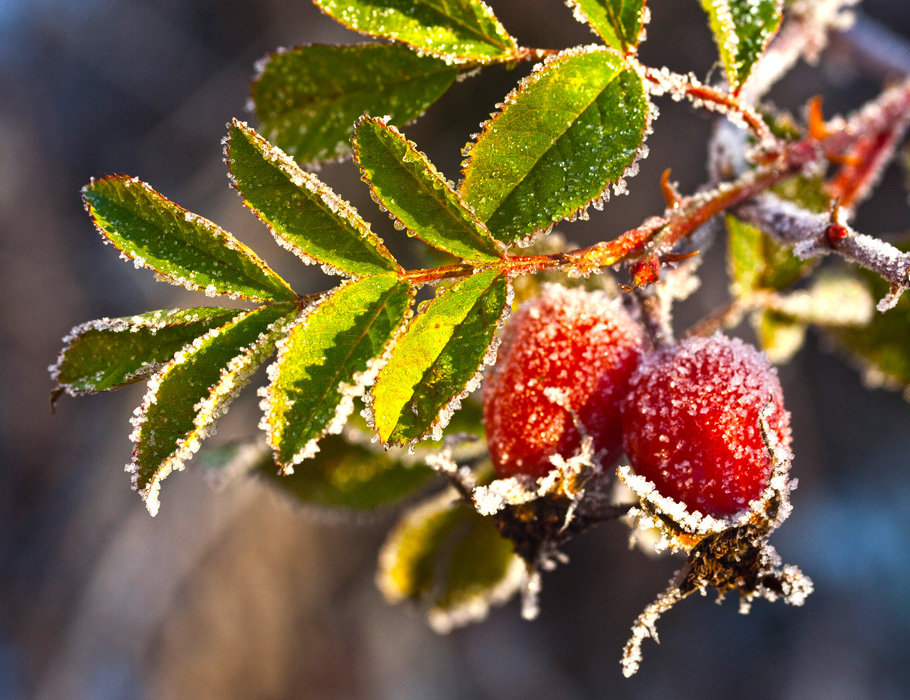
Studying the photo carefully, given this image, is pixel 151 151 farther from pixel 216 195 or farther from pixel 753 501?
pixel 753 501

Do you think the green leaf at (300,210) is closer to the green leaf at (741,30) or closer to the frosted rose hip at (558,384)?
the frosted rose hip at (558,384)

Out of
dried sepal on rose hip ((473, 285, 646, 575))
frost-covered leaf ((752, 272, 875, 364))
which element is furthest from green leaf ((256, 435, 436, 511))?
frost-covered leaf ((752, 272, 875, 364))

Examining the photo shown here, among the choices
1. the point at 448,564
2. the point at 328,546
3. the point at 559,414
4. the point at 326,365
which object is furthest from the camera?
the point at 328,546

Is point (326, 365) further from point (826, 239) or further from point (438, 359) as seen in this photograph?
point (826, 239)

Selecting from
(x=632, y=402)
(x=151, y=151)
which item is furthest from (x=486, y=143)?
(x=151, y=151)

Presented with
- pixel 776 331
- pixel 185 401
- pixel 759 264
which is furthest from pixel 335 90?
pixel 776 331

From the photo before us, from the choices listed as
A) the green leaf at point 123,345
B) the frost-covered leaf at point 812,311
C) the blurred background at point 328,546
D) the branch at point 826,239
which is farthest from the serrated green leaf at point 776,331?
the blurred background at point 328,546

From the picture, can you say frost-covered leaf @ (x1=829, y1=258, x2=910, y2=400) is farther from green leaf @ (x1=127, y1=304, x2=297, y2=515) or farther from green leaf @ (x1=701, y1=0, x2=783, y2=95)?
green leaf @ (x1=127, y1=304, x2=297, y2=515)
